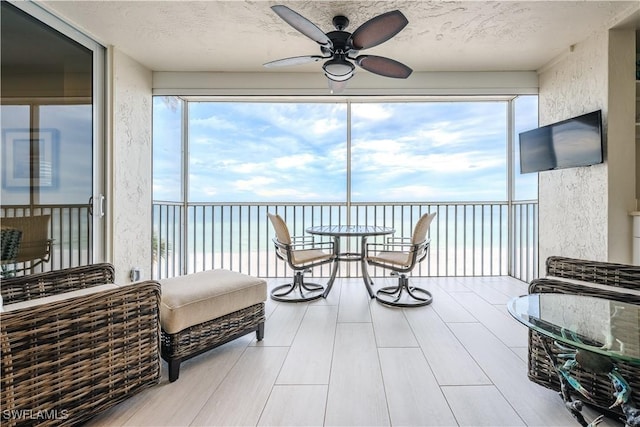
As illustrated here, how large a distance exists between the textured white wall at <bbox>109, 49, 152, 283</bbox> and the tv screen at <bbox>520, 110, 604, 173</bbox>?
4.30m

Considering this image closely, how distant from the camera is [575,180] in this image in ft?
9.62

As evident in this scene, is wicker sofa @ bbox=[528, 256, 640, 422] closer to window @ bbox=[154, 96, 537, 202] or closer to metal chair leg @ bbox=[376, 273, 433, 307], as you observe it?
metal chair leg @ bbox=[376, 273, 433, 307]

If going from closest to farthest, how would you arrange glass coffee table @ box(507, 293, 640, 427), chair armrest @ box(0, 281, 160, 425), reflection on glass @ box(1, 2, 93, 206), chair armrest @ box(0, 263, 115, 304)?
glass coffee table @ box(507, 293, 640, 427)
chair armrest @ box(0, 281, 160, 425)
chair armrest @ box(0, 263, 115, 304)
reflection on glass @ box(1, 2, 93, 206)

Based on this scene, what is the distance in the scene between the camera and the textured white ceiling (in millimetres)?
2293

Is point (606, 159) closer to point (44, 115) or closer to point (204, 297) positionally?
point (204, 297)

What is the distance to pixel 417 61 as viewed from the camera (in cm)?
321

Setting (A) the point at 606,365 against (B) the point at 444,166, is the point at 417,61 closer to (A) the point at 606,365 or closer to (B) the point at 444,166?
(B) the point at 444,166

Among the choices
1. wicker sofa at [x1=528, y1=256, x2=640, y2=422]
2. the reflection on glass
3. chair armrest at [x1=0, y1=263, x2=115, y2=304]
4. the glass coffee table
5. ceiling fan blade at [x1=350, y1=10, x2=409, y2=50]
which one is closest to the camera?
the glass coffee table

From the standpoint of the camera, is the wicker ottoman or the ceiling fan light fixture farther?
the ceiling fan light fixture

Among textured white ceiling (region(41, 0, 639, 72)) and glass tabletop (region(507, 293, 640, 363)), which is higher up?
textured white ceiling (region(41, 0, 639, 72))

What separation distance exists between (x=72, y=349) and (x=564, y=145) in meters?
3.99

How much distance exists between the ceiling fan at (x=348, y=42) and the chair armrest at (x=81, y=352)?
184 centimetres

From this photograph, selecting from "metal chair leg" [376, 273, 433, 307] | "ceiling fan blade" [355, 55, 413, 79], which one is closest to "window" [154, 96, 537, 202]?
"metal chair leg" [376, 273, 433, 307]

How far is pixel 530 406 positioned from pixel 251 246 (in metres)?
3.67
